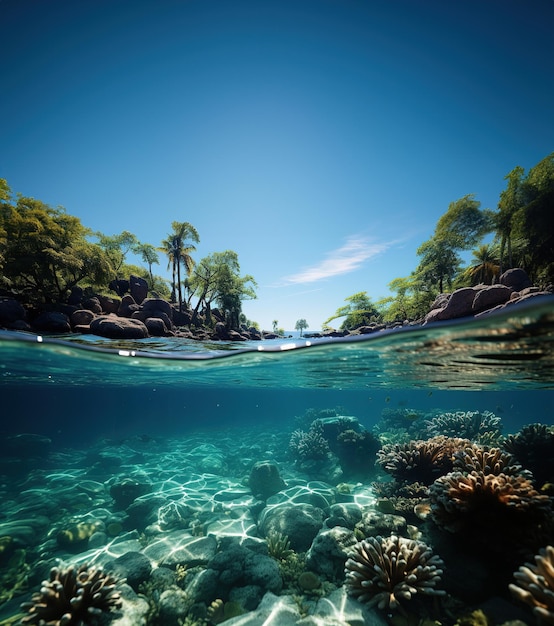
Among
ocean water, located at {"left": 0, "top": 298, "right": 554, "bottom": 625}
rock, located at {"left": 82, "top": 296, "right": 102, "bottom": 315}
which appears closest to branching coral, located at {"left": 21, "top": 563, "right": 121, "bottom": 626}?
ocean water, located at {"left": 0, "top": 298, "right": 554, "bottom": 625}

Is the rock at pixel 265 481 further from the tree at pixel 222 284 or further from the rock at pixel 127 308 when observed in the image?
the tree at pixel 222 284

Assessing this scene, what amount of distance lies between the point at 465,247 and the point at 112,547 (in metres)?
28.8

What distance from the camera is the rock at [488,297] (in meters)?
10.3

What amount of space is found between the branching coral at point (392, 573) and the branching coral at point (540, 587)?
128 cm

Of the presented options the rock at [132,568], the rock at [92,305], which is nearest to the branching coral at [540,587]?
the rock at [132,568]

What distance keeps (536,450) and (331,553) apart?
248 inches

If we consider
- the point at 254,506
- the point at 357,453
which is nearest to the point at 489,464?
the point at 357,453

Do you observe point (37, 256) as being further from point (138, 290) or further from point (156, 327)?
point (156, 327)

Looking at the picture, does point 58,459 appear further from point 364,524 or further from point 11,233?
point 364,524

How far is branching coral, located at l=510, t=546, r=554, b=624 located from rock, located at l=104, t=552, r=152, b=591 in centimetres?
773

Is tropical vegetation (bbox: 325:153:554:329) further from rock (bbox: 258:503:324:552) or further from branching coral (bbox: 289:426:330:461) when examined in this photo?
rock (bbox: 258:503:324:552)

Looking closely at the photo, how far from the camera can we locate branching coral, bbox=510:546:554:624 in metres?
3.40

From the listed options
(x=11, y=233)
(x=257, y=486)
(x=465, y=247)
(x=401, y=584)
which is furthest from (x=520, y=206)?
(x=11, y=233)

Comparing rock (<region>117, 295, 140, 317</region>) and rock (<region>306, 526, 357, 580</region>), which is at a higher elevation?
rock (<region>117, 295, 140, 317</region>)
